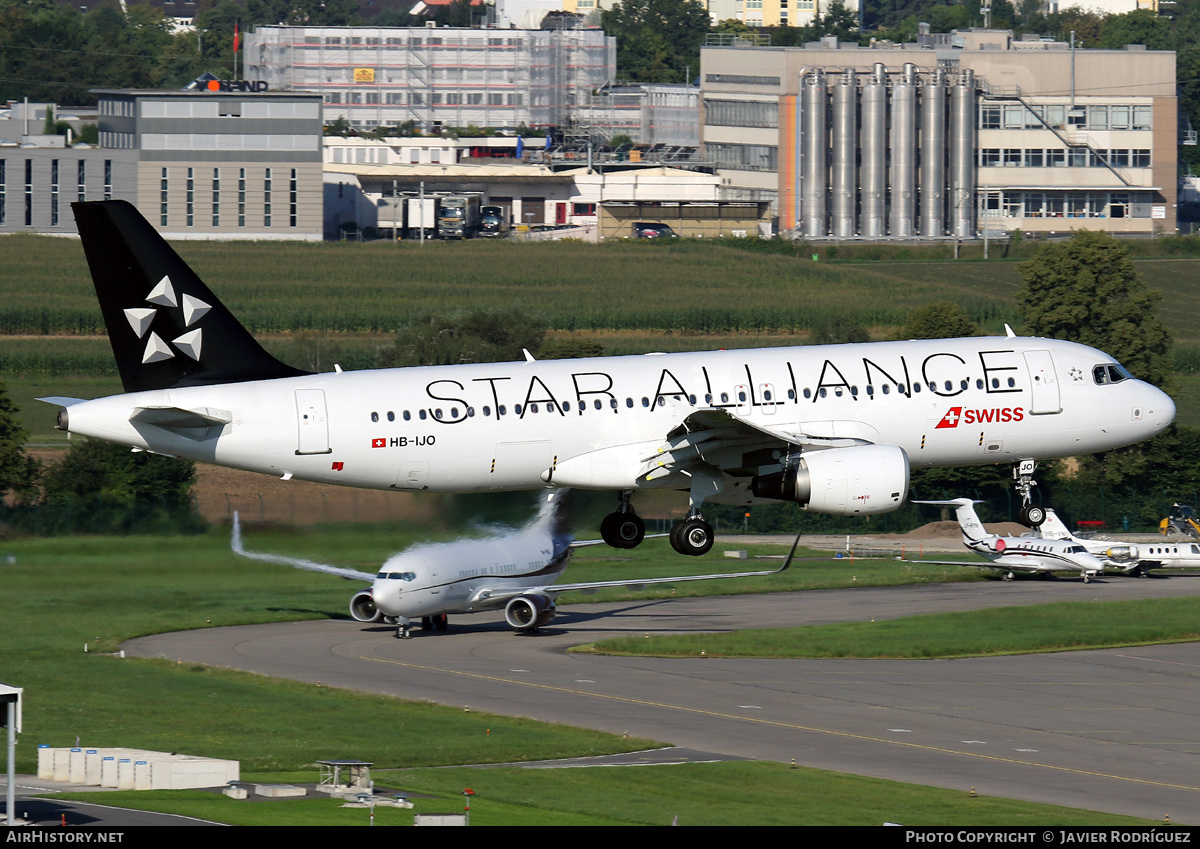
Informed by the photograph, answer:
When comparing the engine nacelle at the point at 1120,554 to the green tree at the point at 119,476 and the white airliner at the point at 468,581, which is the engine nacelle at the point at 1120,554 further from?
the green tree at the point at 119,476

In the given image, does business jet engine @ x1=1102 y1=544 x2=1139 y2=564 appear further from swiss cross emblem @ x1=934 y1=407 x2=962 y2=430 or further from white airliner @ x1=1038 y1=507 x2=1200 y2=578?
swiss cross emblem @ x1=934 y1=407 x2=962 y2=430

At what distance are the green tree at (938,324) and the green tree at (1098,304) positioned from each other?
11.3 metres

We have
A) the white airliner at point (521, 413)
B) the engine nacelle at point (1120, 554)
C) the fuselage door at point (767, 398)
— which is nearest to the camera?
the white airliner at point (521, 413)

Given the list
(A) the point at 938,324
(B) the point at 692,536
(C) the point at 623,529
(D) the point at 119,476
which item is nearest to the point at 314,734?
(C) the point at 623,529

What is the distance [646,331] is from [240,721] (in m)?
79.3

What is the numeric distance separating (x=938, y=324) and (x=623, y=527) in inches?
2852

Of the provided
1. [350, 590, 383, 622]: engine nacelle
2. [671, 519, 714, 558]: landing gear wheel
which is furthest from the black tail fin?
[350, 590, 383, 622]: engine nacelle

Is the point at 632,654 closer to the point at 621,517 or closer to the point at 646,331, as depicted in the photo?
the point at 621,517

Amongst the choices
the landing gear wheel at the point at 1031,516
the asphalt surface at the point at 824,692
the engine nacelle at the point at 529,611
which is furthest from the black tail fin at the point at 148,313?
the engine nacelle at the point at 529,611

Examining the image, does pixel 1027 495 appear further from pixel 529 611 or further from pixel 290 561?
pixel 529 611

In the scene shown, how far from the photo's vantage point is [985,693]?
81.3m

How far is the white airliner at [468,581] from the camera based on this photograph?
290ft

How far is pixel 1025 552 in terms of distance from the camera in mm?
112062

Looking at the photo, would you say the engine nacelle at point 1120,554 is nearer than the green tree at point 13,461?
No
